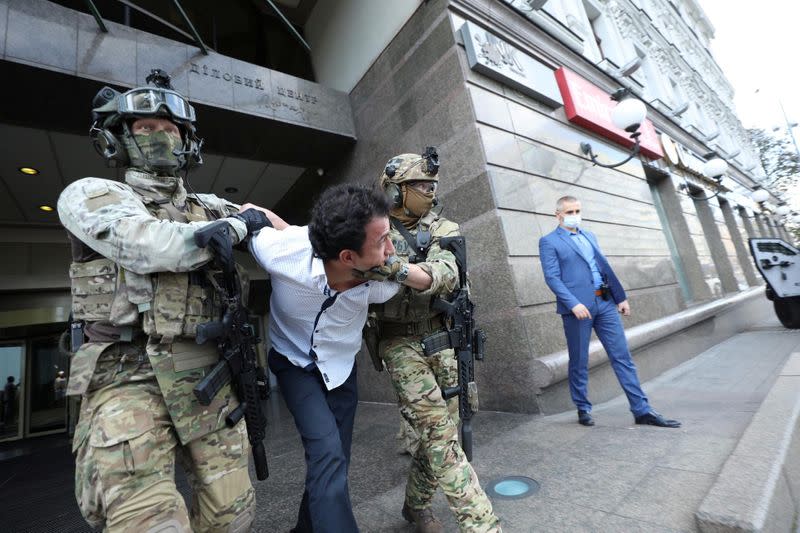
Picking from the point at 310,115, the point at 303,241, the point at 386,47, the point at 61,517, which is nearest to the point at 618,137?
the point at 386,47

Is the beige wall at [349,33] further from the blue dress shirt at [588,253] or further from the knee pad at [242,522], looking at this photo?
the knee pad at [242,522]

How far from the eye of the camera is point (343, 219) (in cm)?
133

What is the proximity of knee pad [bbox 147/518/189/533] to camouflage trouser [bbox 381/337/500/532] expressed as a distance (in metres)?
0.94

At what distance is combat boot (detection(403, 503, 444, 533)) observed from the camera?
1.83m

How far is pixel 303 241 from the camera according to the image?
1.42m

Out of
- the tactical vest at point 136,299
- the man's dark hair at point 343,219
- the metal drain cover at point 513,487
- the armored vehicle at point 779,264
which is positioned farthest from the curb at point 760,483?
the armored vehicle at point 779,264

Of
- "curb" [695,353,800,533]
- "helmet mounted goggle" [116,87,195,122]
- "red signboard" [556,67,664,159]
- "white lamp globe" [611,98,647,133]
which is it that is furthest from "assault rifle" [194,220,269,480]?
"white lamp globe" [611,98,647,133]

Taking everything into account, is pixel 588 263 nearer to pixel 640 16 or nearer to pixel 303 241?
pixel 303 241

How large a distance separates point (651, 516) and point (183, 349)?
218 cm

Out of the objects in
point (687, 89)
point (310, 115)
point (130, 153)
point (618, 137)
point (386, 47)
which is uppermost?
point (687, 89)

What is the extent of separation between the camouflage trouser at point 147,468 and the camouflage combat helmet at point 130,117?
3.00 ft

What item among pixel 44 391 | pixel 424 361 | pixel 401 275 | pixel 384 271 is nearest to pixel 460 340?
pixel 424 361

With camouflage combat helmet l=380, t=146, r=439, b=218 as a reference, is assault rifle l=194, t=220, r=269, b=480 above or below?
below

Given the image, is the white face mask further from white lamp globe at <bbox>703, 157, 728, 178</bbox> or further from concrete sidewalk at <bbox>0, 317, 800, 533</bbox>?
white lamp globe at <bbox>703, 157, 728, 178</bbox>
